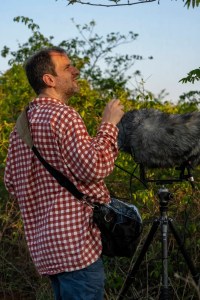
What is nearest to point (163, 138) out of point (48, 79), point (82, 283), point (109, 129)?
point (109, 129)

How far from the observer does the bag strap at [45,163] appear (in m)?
3.09

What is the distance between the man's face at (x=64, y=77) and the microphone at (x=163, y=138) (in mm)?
490

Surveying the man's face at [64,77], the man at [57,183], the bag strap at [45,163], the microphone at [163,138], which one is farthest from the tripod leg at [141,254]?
the man's face at [64,77]

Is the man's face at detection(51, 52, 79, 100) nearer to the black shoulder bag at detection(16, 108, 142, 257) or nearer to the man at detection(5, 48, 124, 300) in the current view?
the man at detection(5, 48, 124, 300)

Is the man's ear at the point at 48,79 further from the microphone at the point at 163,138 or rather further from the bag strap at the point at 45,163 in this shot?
the microphone at the point at 163,138

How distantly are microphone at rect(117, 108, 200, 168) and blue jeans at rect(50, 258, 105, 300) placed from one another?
2.32 ft

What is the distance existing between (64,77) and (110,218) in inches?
27.4

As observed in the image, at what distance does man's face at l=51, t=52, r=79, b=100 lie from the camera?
3299 mm

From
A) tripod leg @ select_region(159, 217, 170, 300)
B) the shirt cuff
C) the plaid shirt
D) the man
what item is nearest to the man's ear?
the man

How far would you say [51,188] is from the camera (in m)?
3.13

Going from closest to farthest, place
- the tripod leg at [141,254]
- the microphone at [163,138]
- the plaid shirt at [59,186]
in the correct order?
the plaid shirt at [59,186] → the microphone at [163,138] → the tripod leg at [141,254]

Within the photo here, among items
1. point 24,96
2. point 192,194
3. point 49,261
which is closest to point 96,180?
point 49,261

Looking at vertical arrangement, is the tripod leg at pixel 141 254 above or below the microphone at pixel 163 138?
below

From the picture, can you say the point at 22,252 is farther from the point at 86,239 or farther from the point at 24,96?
the point at 86,239
